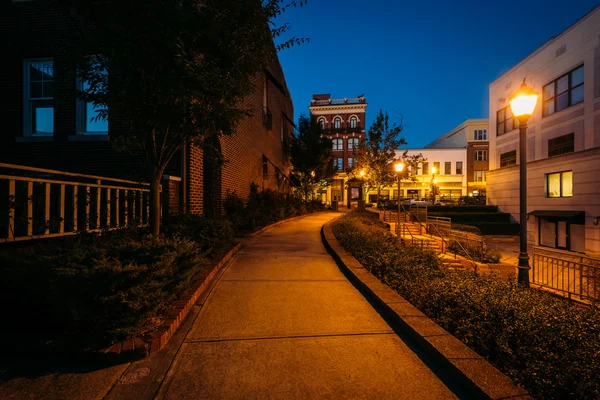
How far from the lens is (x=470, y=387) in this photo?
2.71 m

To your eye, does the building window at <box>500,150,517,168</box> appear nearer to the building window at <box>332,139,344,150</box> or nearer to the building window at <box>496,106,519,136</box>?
the building window at <box>496,106,519,136</box>

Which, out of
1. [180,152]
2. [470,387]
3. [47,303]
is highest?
[180,152]

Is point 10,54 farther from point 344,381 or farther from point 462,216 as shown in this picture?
point 462,216

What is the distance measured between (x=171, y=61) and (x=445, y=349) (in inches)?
195

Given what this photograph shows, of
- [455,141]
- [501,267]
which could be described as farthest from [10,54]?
[455,141]

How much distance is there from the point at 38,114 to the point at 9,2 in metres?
3.17

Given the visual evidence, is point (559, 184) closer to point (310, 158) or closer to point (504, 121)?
point (504, 121)

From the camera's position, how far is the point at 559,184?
65.5ft

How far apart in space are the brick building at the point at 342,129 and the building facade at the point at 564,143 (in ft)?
80.5

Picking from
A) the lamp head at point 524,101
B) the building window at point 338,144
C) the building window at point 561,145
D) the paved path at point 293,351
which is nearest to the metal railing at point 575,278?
the lamp head at point 524,101

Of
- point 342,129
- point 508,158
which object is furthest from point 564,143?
point 342,129

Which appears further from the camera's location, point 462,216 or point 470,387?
point 462,216

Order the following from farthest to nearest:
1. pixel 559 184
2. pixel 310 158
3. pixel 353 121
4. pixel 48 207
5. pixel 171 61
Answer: pixel 353 121 → pixel 310 158 → pixel 559 184 → pixel 48 207 → pixel 171 61

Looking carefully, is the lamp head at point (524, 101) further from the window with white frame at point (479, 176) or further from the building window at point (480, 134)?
the building window at point (480, 134)
